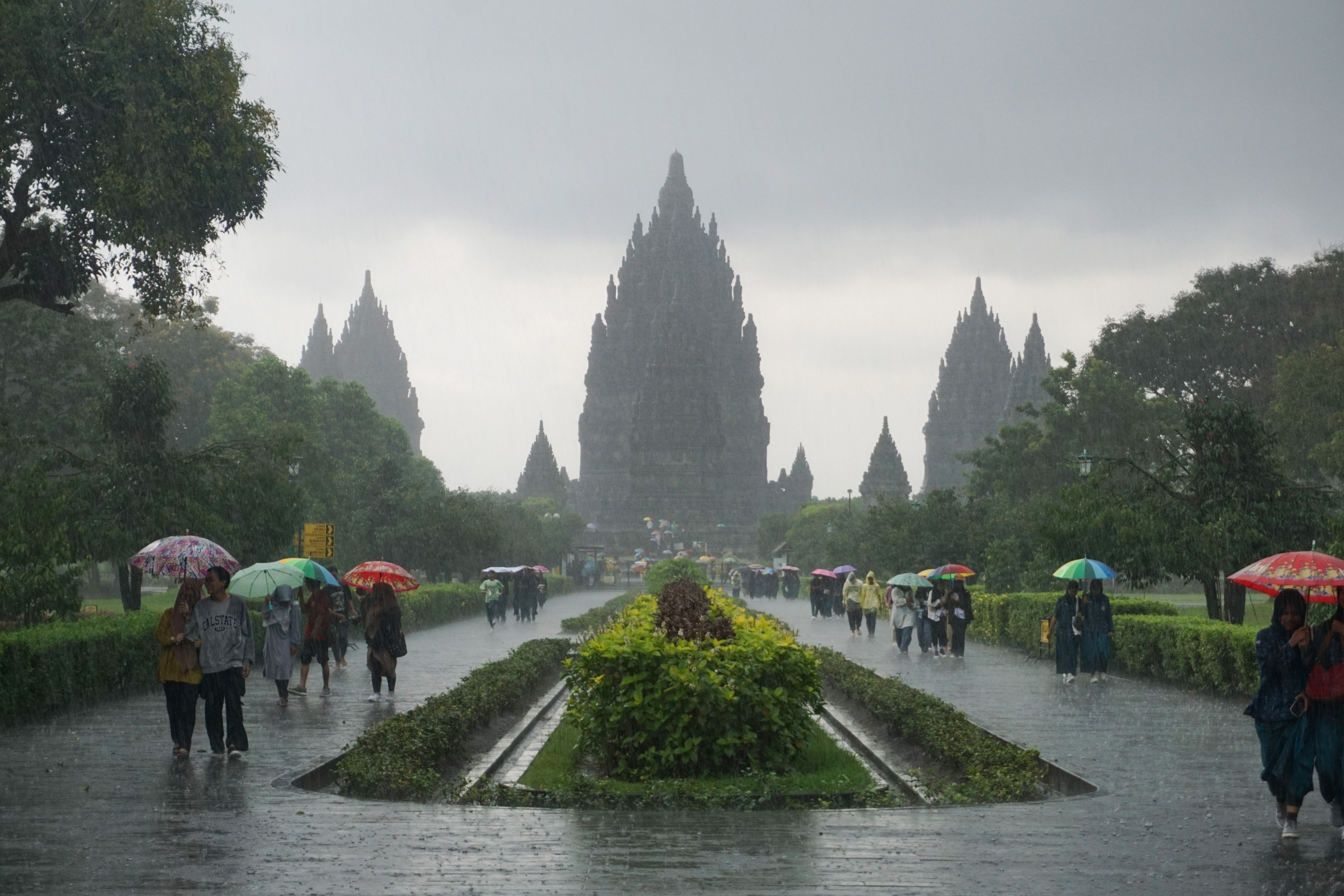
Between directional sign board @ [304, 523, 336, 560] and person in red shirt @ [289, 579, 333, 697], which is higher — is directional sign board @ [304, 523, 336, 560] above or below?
above

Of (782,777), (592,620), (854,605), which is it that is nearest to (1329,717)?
(782,777)

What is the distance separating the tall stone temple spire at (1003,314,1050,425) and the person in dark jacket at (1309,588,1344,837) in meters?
126

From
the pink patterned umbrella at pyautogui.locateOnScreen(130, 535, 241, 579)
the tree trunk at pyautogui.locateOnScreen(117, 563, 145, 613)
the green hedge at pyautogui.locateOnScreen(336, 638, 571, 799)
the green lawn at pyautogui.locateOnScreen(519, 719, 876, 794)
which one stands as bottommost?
the green lawn at pyautogui.locateOnScreen(519, 719, 876, 794)

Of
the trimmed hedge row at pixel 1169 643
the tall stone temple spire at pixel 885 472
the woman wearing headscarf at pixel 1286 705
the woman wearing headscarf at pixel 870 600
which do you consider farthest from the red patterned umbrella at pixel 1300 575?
the tall stone temple spire at pixel 885 472

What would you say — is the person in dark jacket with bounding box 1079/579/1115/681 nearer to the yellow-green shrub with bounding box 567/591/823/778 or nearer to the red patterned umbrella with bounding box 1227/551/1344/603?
the red patterned umbrella with bounding box 1227/551/1344/603

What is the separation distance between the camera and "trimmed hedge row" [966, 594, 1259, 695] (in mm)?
19250

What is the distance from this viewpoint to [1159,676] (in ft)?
74.8

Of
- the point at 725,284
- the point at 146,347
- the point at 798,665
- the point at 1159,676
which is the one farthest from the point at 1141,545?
the point at 725,284

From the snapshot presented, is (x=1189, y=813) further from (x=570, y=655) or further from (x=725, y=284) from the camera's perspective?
(x=725, y=284)

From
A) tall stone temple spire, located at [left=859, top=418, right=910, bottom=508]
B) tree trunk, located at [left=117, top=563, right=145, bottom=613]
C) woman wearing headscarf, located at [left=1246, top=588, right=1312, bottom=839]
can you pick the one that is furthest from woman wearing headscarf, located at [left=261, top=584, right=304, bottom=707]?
tall stone temple spire, located at [left=859, top=418, right=910, bottom=508]

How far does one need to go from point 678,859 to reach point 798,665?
3.98 m

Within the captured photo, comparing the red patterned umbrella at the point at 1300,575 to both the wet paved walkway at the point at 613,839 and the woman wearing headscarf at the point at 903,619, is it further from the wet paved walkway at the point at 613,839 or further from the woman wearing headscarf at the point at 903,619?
the woman wearing headscarf at the point at 903,619

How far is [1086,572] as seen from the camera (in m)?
23.0

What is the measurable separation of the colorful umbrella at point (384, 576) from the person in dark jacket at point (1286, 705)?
506 inches
